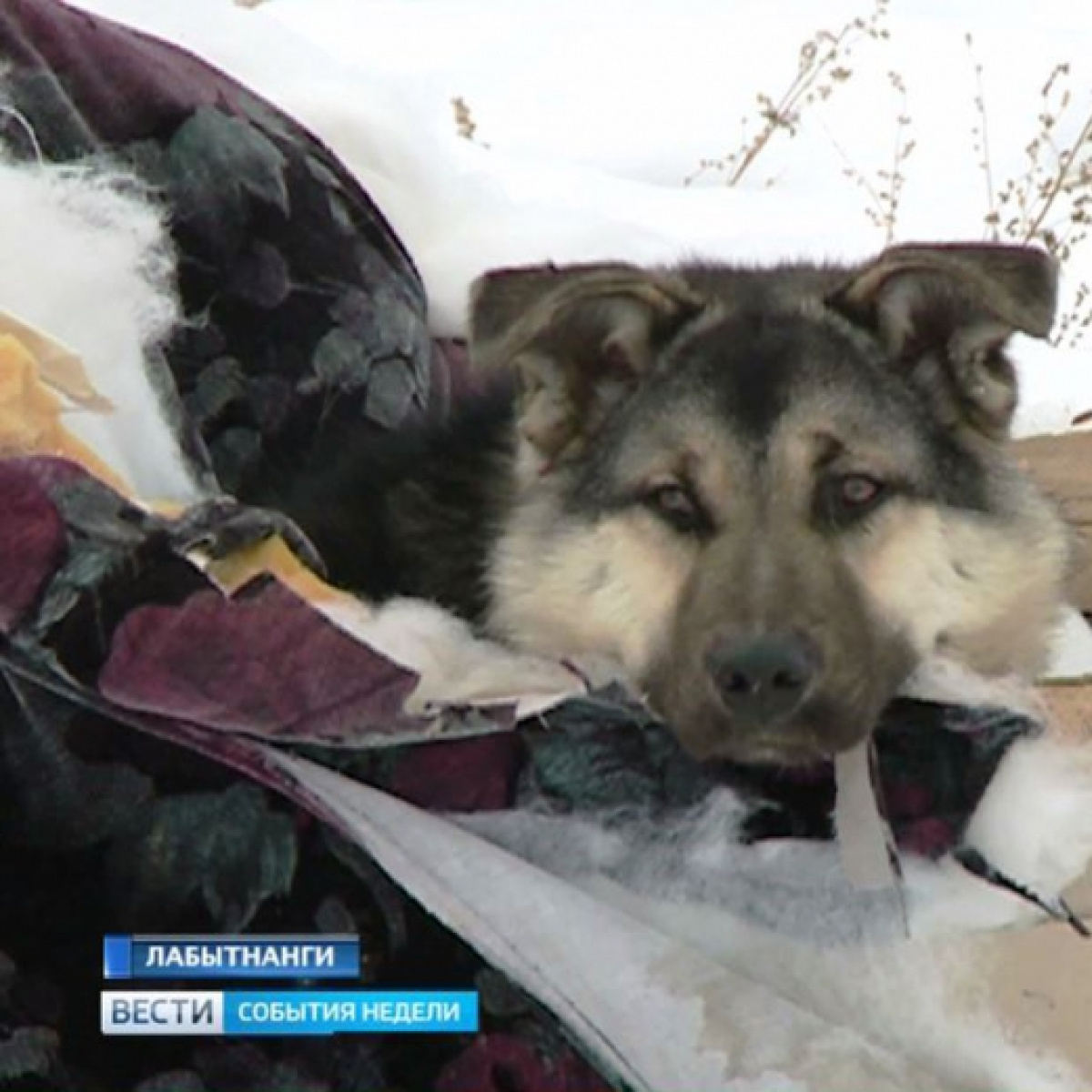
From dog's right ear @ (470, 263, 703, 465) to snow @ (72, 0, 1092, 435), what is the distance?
148 centimetres

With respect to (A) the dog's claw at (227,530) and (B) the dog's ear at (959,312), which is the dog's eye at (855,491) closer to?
(B) the dog's ear at (959,312)

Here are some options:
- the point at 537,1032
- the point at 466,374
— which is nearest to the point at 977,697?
the point at 537,1032

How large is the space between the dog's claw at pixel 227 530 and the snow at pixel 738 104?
5.85 feet

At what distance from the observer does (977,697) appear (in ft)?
5.88

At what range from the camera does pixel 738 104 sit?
6.94 m

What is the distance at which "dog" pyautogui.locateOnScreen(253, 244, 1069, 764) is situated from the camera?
192 cm

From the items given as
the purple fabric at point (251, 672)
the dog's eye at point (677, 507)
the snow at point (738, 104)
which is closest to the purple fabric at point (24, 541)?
the purple fabric at point (251, 672)

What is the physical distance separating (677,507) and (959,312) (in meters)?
0.33

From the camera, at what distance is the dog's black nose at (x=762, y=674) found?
1785 mm

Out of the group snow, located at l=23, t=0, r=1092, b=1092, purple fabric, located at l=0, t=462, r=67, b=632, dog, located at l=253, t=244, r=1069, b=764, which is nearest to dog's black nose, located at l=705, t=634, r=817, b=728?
dog, located at l=253, t=244, r=1069, b=764

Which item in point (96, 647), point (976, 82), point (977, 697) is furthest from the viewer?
point (976, 82)

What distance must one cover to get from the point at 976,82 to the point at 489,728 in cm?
572

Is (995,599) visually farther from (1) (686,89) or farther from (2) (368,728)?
(1) (686,89)

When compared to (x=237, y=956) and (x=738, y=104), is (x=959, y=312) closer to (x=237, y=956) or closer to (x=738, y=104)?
(x=237, y=956)
